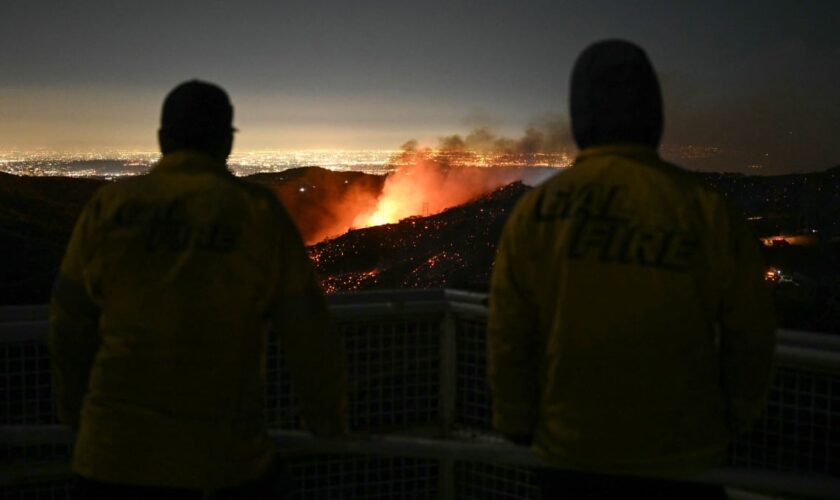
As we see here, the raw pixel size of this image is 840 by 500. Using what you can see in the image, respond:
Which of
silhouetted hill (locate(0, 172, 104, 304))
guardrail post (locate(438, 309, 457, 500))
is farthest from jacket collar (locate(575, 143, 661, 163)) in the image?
silhouetted hill (locate(0, 172, 104, 304))

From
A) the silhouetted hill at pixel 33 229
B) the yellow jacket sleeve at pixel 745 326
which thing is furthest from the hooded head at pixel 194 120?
the silhouetted hill at pixel 33 229

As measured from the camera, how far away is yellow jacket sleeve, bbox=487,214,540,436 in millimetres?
2191

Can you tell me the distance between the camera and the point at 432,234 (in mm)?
59594

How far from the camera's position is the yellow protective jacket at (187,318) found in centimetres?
221

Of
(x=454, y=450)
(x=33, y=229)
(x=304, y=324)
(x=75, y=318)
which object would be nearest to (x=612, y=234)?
(x=304, y=324)

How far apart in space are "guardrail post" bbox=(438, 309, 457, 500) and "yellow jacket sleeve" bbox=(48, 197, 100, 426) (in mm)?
2191

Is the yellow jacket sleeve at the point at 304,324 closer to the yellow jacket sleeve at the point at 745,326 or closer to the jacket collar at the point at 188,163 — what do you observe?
the jacket collar at the point at 188,163

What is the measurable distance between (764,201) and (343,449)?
8548 centimetres

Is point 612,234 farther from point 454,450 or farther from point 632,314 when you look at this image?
point 454,450

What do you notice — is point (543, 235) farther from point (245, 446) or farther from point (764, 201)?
point (764, 201)

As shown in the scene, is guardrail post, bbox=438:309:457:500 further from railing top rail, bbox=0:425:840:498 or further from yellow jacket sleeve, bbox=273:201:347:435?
yellow jacket sleeve, bbox=273:201:347:435

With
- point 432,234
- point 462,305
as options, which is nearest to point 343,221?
point 432,234

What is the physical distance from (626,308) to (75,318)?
175cm

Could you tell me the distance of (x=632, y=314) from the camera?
204 centimetres
